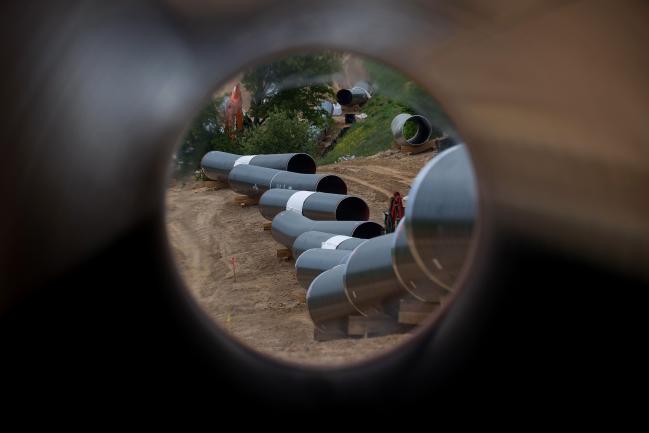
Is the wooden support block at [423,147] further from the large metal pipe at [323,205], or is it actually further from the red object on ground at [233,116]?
the large metal pipe at [323,205]

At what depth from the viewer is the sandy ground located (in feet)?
29.8

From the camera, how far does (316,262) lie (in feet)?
37.5

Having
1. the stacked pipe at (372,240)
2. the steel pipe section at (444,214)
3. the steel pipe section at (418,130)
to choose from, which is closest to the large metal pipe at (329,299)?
the stacked pipe at (372,240)

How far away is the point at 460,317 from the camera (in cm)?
407

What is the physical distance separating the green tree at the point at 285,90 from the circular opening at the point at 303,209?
5 centimetres

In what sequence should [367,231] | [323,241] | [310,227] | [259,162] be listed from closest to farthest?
[323,241]
[367,231]
[310,227]
[259,162]

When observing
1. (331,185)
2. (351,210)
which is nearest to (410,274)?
(351,210)

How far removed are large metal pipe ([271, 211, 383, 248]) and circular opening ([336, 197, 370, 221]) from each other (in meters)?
0.84

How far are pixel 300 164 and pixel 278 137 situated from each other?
756 cm

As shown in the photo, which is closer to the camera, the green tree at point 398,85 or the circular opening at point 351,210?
the green tree at point 398,85

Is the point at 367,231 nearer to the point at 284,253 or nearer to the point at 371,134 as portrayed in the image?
the point at 284,253

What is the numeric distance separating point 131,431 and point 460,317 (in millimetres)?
1637

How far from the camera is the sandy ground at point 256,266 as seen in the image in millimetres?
9078

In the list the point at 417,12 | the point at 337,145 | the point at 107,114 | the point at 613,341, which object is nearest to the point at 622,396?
the point at 613,341
